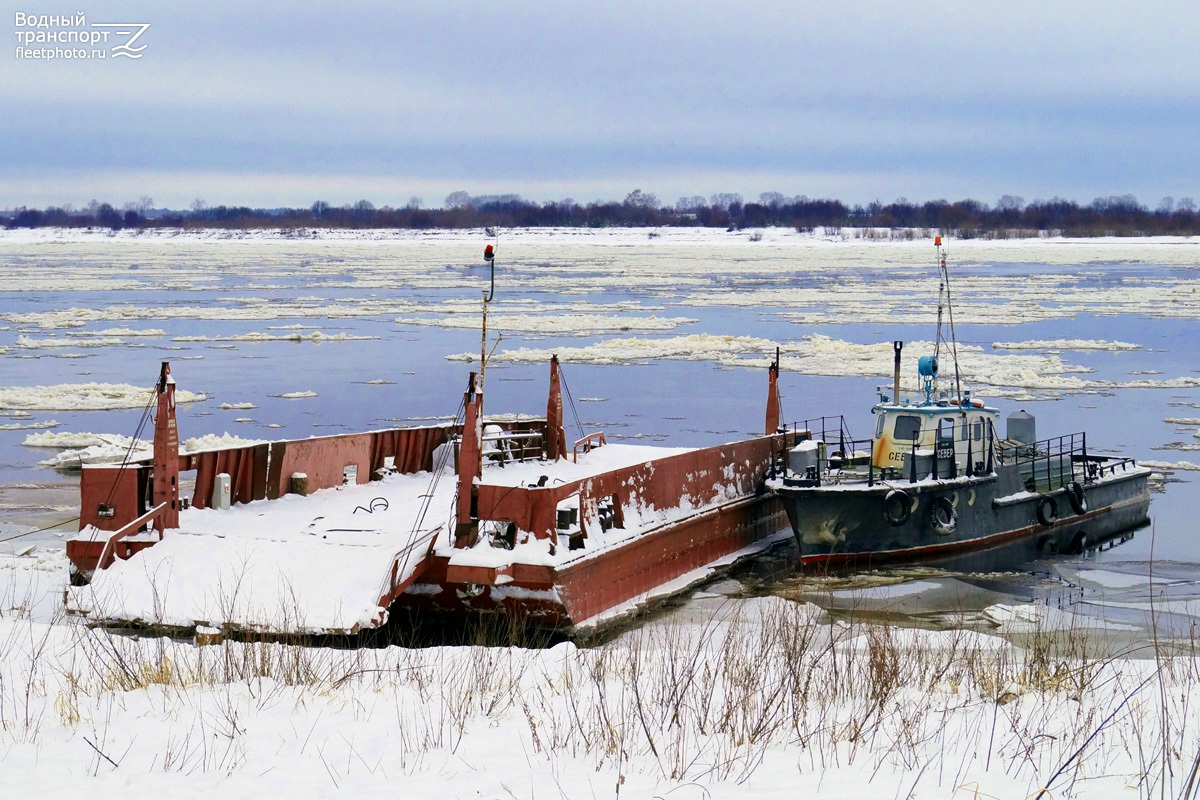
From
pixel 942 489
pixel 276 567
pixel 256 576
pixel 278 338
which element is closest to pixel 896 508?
pixel 942 489

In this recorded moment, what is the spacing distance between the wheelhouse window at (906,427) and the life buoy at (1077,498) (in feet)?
9.86

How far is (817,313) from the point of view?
52500mm

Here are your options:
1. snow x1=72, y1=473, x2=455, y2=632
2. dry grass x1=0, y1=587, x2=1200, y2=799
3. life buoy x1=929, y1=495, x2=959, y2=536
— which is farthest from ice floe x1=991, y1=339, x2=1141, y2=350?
dry grass x1=0, y1=587, x2=1200, y2=799

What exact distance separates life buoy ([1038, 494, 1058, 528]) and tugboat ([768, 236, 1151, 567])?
0.02 metres

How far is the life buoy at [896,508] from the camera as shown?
55.7 feet

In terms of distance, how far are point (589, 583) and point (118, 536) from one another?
4475 millimetres

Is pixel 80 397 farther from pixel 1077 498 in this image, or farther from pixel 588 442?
pixel 1077 498

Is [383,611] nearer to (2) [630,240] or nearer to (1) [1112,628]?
(1) [1112,628]

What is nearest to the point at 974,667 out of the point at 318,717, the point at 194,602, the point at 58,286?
the point at 318,717

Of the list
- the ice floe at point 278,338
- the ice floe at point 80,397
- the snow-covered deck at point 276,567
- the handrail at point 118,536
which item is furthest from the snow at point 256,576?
the ice floe at point 278,338

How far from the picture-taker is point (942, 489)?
1742 centimetres

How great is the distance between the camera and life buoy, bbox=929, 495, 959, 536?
17344 mm

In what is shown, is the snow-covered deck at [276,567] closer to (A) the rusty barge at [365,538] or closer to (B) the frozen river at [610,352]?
(A) the rusty barge at [365,538]

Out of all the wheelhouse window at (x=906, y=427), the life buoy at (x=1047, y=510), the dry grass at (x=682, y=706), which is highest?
the wheelhouse window at (x=906, y=427)
